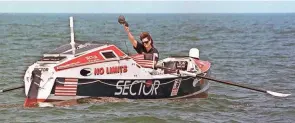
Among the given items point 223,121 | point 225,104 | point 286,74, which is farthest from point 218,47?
point 223,121

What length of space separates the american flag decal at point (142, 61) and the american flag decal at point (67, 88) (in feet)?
7.10

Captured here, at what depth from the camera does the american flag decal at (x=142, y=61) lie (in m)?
15.1

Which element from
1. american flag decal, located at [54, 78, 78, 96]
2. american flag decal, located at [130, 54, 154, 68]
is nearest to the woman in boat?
american flag decal, located at [130, 54, 154, 68]

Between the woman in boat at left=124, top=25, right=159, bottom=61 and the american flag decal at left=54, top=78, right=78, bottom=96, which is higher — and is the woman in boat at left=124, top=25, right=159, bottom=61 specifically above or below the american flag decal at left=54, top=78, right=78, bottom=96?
above

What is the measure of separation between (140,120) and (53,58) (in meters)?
2.64

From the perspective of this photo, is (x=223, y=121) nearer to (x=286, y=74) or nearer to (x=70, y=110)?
(x=70, y=110)

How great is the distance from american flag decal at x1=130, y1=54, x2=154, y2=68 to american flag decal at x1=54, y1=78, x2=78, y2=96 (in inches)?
85.1

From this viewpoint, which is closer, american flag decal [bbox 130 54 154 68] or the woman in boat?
american flag decal [bbox 130 54 154 68]

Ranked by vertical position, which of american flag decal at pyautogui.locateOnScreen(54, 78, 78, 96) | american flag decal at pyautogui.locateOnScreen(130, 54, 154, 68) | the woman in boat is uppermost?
the woman in boat

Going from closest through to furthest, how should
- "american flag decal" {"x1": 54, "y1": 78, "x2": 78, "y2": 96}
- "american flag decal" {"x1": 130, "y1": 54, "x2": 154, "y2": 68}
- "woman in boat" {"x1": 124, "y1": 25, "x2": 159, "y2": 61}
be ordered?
"american flag decal" {"x1": 54, "y1": 78, "x2": 78, "y2": 96}, "american flag decal" {"x1": 130, "y1": 54, "x2": 154, "y2": 68}, "woman in boat" {"x1": 124, "y1": 25, "x2": 159, "y2": 61}

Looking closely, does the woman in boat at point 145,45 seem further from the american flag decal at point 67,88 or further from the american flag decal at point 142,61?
the american flag decal at point 67,88

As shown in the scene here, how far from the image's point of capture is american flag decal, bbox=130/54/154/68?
49.4 ft

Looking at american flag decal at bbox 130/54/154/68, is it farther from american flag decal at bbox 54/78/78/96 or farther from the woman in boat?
A: american flag decal at bbox 54/78/78/96

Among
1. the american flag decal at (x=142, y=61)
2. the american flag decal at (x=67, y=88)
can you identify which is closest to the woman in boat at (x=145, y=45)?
the american flag decal at (x=142, y=61)
